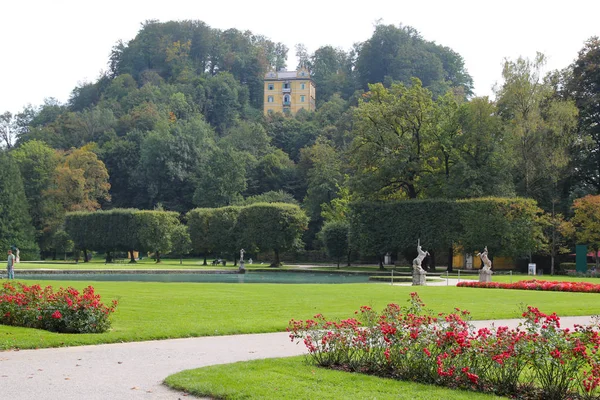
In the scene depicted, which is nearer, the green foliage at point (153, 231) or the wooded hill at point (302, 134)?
the wooded hill at point (302, 134)

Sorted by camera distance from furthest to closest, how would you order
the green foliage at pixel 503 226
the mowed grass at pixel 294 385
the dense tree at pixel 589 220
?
the green foliage at pixel 503 226
the dense tree at pixel 589 220
the mowed grass at pixel 294 385

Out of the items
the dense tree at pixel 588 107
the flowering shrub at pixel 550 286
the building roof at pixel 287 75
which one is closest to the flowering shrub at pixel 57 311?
the flowering shrub at pixel 550 286

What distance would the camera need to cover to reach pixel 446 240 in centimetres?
5103

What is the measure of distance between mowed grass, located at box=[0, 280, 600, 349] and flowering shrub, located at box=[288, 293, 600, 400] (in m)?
4.67

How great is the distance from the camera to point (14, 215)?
238 feet

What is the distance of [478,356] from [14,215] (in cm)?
7130

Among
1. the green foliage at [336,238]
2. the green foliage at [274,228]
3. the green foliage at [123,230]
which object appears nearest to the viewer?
the green foliage at [336,238]

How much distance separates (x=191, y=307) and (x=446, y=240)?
35038 millimetres

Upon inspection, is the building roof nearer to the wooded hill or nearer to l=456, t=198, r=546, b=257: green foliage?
the wooded hill

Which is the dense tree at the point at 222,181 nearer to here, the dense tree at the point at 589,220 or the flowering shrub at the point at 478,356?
the dense tree at the point at 589,220

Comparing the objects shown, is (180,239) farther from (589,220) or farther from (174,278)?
(589,220)

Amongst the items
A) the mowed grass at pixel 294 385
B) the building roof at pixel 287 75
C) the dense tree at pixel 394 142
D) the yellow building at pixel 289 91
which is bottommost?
the mowed grass at pixel 294 385

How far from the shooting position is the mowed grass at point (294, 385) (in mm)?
8109

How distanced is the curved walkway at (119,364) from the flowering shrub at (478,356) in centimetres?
167
